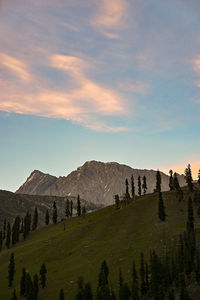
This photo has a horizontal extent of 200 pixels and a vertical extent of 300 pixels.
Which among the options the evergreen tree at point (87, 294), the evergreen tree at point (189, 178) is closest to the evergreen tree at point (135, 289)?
the evergreen tree at point (87, 294)

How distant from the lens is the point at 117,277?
91.0 metres

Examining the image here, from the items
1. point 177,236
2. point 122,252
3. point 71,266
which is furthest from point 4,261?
point 177,236

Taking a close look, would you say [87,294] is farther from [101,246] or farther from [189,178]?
[189,178]

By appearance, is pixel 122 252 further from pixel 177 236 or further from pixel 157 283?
pixel 157 283

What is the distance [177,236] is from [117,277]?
1087 inches

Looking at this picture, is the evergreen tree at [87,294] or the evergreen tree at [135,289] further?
the evergreen tree at [87,294]

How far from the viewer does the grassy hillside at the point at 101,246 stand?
99.6 m

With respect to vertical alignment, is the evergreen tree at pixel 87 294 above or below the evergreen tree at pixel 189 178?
below

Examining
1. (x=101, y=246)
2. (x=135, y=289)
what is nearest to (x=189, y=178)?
(x=101, y=246)

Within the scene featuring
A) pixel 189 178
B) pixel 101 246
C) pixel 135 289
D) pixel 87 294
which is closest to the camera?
pixel 135 289

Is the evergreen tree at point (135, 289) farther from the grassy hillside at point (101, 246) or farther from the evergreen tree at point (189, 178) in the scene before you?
the evergreen tree at point (189, 178)

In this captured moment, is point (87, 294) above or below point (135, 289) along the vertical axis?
below

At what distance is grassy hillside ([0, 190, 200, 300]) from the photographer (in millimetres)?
99600

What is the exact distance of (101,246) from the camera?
395 ft
